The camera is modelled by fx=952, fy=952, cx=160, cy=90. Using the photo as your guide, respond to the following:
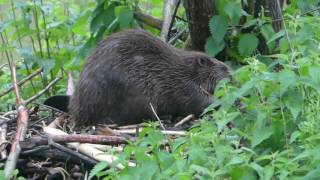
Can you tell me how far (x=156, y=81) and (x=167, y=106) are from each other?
17cm

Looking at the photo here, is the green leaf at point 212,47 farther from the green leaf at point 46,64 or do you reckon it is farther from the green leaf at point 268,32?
the green leaf at point 46,64

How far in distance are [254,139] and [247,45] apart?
216cm

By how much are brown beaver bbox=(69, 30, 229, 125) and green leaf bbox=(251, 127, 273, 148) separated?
179 centimetres

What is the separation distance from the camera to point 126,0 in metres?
6.15

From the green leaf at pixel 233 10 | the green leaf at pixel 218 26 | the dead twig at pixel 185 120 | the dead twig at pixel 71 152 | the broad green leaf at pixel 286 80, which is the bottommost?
the dead twig at pixel 185 120

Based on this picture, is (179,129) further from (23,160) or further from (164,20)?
(164,20)

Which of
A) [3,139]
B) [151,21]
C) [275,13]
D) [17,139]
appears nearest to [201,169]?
[17,139]

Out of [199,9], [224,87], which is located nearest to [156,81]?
[199,9]

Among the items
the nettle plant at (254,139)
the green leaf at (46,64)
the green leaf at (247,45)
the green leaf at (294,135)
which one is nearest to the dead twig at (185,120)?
the green leaf at (247,45)

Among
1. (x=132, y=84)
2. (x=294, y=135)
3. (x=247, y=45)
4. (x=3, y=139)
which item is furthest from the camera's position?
(x=247, y=45)

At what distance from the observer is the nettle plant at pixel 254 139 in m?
3.29

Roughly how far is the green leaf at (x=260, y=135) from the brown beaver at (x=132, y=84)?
179 centimetres

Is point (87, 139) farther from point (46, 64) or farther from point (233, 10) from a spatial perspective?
point (46, 64)

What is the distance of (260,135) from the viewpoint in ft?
11.6
